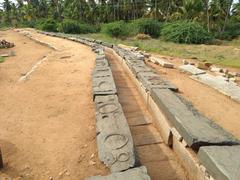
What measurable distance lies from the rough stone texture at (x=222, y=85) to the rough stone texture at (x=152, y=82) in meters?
1.63

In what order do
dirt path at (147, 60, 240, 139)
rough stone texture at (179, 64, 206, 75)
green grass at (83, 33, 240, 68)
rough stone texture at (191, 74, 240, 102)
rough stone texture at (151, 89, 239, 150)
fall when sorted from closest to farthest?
rough stone texture at (151, 89, 239, 150)
dirt path at (147, 60, 240, 139)
rough stone texture at (191, 74, 240, 102)
rough stone texture at (179, 64, 206, 75)
green grass at (83, 33, 240, 68)

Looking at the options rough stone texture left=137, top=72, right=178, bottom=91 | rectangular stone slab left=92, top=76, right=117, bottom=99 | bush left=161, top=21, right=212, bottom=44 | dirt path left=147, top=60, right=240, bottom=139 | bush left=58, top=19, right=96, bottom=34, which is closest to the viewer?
dirt path left=147, top=60, right=240, bottom=139

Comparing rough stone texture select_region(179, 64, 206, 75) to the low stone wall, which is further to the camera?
rough stone texture select_region(179, 64, 206, 75)

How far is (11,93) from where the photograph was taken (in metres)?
6.96

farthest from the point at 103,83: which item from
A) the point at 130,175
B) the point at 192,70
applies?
the point at 192,70

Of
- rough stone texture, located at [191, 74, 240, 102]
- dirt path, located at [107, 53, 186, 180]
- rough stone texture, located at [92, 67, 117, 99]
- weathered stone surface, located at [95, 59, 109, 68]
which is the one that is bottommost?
dirt path, located at [107, 53, 186, 180]

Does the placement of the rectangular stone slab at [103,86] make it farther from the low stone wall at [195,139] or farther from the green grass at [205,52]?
the green grass at [205,52]

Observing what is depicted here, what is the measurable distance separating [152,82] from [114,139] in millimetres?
2805

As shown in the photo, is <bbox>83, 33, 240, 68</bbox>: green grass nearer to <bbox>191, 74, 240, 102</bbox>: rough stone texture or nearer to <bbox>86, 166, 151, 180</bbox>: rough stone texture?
<bbox>191, 74, 240, 102</bbox>: rough stone texture

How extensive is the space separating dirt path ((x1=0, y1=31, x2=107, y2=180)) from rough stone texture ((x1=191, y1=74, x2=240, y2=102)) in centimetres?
328

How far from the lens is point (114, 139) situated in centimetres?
373

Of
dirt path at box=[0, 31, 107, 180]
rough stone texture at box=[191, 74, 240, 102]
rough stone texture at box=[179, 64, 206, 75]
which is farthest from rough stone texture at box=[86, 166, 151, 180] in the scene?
rough stone texture at box=[179, 64, 206, 75]

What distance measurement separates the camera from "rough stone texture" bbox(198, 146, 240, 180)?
267cm

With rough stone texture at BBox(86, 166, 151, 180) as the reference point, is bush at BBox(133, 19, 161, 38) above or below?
above
